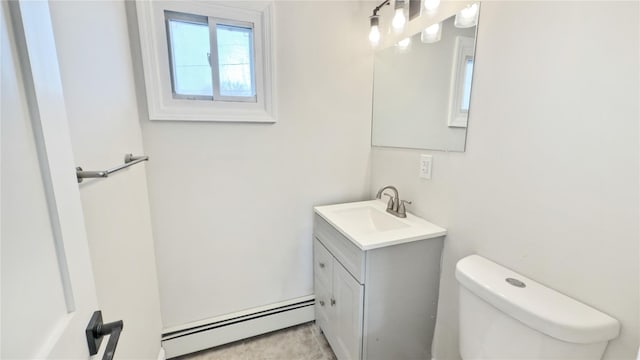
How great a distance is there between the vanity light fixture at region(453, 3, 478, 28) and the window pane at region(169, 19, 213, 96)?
4.00ft

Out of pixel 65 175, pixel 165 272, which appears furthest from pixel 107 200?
pixel 165 272

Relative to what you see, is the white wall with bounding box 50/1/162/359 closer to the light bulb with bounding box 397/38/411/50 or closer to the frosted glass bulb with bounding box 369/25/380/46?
the frosted glass bulb with bounding box 369/25/380/46

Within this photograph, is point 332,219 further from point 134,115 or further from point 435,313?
point 134,115

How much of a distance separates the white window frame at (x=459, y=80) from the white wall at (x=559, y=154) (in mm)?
56

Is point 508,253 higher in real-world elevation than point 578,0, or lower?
lower

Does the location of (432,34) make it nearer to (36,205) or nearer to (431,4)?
(431,4)

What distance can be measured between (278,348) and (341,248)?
0.83 metres

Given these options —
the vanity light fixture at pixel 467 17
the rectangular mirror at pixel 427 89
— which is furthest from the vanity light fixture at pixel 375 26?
the vanity light fixture at pixel 467 17

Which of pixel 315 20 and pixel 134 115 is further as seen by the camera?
pixel 315 20

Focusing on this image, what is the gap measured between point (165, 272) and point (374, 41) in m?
1.78

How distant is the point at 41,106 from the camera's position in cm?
43

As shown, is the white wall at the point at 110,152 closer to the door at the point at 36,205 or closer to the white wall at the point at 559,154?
the door at the point at 36,205

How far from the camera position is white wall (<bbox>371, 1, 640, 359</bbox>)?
2.43ft

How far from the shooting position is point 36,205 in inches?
16.6
